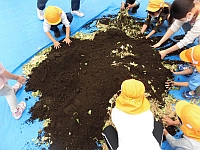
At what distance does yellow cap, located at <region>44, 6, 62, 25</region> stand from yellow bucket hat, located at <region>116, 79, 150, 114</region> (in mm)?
1668

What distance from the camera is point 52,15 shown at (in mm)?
2576

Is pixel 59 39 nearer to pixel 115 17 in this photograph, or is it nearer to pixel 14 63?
pixel 14 63

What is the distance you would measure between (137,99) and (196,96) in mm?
1267

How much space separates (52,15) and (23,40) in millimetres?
778

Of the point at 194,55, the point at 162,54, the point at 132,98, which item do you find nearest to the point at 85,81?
the point at 132,98

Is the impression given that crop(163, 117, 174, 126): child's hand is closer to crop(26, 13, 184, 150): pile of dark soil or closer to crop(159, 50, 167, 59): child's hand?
crop(26, 13, 184, 150): pile of dark soil

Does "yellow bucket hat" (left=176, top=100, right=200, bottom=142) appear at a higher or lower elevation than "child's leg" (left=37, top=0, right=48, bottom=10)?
lower

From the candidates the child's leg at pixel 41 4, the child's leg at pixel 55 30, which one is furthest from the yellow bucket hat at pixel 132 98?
the child's leg at pixel 41 4

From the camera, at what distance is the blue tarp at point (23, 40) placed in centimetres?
211

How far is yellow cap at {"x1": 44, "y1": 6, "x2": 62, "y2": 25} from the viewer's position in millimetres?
2562

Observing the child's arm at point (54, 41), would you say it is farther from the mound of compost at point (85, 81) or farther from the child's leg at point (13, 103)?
the child's leg at point (13, 103)

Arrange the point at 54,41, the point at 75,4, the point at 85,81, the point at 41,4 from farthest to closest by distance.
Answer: the point at 75,4 → the point at 41,4 → the point at 54,41 → the point at 85,81

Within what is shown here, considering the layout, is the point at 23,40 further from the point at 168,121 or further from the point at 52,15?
the point at 168,121

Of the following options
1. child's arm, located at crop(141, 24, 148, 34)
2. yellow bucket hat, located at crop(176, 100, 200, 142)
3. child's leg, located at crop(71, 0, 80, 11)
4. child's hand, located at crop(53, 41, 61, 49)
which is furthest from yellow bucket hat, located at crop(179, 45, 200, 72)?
child's leg, located at crop(71, 0, 80, 11)
